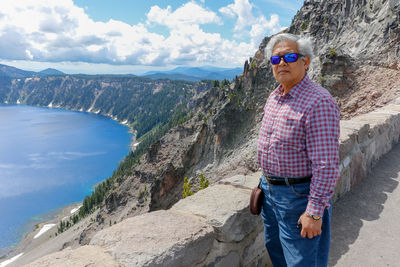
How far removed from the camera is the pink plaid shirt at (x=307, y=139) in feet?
9.44

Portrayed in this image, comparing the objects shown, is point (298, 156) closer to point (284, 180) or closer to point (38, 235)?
point (284, 180)

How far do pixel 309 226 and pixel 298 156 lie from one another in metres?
0.78

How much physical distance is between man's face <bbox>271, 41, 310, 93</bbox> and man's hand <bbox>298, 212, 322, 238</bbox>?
1567 mm

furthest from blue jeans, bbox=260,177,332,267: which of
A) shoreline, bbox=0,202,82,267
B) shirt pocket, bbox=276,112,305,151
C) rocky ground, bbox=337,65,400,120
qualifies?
shoreline, bbox=0,202,82,267

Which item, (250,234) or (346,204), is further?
(346,204)

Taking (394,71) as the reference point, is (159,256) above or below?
below

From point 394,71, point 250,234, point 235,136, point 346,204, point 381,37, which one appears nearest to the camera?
point 250,234

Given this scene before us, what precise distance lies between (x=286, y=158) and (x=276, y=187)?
44cm

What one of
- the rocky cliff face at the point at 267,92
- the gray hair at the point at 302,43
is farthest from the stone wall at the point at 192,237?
the rocky cliff face at the point at 267,92

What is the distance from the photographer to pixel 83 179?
134 meters

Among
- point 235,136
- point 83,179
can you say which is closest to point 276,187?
point 235,136

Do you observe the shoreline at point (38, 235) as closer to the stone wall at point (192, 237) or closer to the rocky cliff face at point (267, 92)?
the rocky cliff face at point (267, 92)

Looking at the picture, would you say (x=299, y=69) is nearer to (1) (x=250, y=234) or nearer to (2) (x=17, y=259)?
(1) (x=250, y=234)

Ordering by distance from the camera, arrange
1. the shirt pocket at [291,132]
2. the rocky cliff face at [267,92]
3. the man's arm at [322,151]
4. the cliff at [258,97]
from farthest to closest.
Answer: the rocky cliff face at [267,92] < the cliff at [258,97] < the shirt pocket at [291,132] < the man's arm at [322,151]
